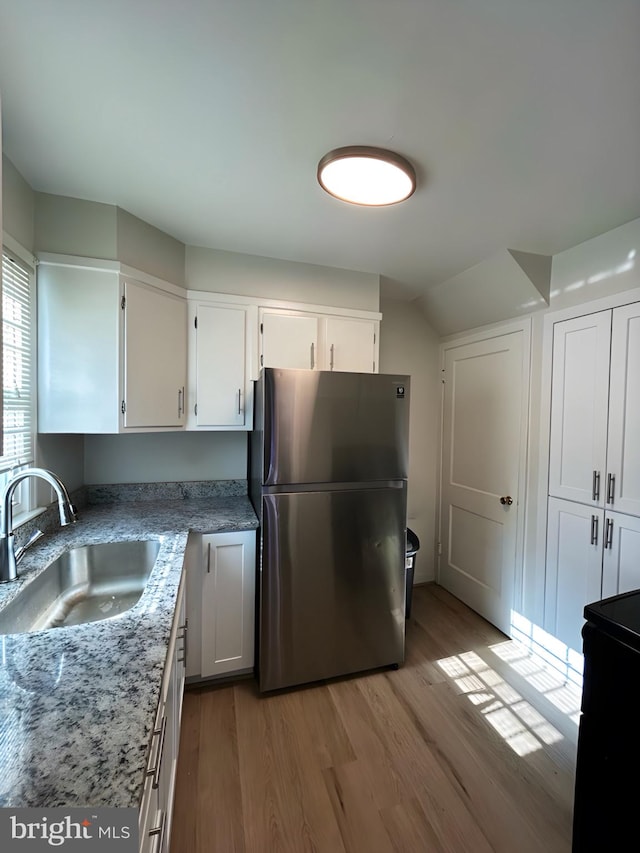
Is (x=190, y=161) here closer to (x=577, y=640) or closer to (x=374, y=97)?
(x=374, y=97)

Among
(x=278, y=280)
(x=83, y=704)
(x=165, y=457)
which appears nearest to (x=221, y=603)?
(x=165, y=457)

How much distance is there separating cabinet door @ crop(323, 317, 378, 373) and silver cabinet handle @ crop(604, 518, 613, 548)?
152cm

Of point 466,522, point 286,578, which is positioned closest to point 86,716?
point 286,578

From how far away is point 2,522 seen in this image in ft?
3.85

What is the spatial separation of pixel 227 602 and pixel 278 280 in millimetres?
1881

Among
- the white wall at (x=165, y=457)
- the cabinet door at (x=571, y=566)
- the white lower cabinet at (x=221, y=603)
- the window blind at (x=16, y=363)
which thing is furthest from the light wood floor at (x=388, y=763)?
the window blind at (x=16, y=363)

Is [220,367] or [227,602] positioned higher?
[220,367]

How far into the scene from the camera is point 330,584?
185cm

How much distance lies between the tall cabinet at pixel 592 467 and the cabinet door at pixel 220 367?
1869 mm

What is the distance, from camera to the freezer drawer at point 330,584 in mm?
1769

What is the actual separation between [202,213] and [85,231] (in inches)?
21.6

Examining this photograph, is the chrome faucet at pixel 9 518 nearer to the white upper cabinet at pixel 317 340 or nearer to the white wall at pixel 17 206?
the white wall at pixel 17 206

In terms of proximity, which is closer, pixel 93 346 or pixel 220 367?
pixel 93 346

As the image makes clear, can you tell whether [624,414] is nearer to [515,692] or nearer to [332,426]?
[332,426]
